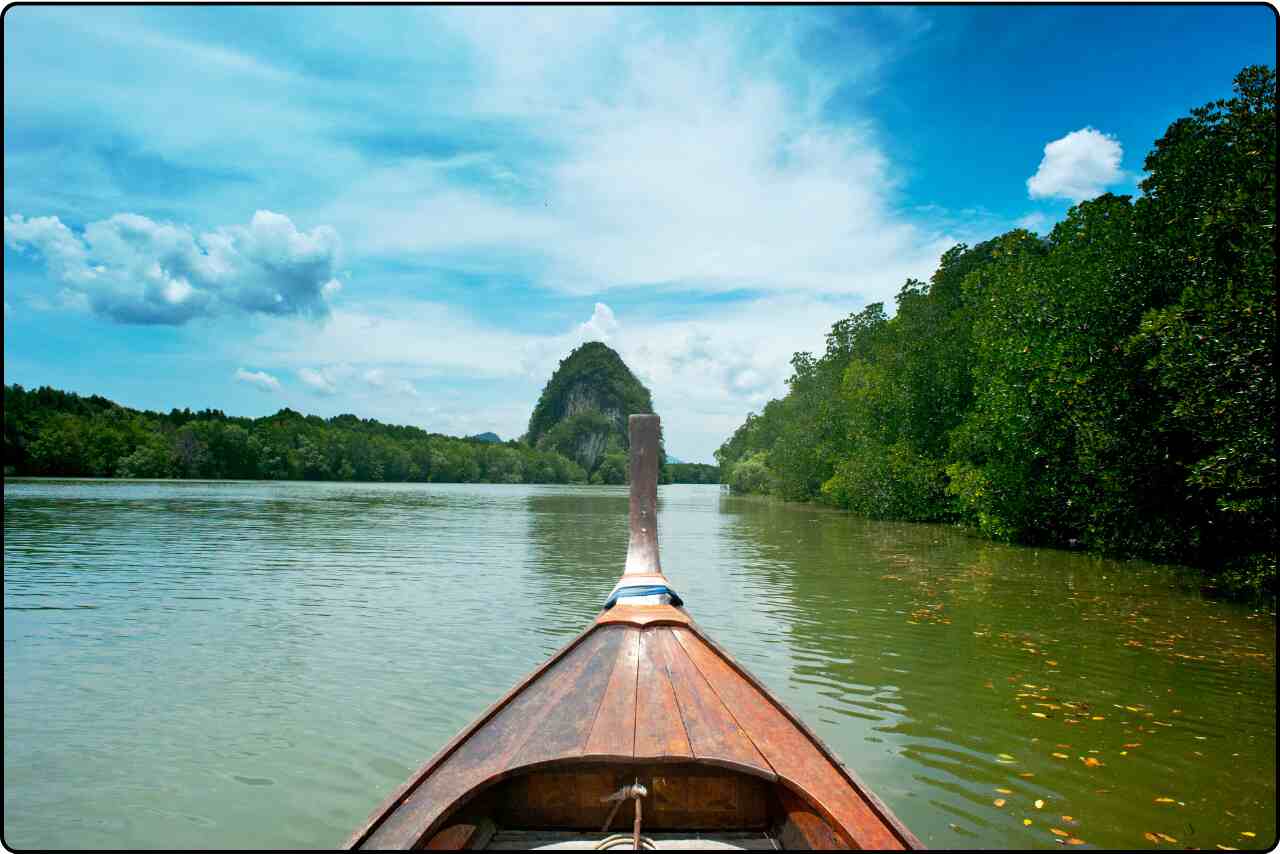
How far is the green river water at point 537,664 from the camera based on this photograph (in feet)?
16.2

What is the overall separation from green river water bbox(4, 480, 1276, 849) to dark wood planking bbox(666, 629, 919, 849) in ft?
4.52

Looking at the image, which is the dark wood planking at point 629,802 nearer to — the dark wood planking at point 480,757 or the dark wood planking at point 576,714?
the dark wood planking at point 576,714

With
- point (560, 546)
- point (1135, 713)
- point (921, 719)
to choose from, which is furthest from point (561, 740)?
point (560, 546)

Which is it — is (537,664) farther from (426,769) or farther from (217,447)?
(217,447)

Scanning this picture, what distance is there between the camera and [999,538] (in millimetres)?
24375

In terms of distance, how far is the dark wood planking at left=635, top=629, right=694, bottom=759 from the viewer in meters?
3.75

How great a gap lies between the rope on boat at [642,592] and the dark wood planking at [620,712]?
3.74 ft

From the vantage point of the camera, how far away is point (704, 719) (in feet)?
13.6

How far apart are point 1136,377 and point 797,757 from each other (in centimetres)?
1610

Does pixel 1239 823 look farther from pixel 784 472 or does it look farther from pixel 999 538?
pixel 784 472

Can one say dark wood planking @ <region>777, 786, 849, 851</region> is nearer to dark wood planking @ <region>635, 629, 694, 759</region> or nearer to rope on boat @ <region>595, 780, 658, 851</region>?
dark wood planking @ <region>635, 629, 694, 759</region>

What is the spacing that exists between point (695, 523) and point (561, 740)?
98.2 feet

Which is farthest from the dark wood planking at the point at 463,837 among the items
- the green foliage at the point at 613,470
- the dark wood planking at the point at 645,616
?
the green foliage at the point at 613,470

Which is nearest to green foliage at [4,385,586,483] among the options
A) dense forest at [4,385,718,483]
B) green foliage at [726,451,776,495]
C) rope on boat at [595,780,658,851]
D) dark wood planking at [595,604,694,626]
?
dense forest at [4,385,718,483]
